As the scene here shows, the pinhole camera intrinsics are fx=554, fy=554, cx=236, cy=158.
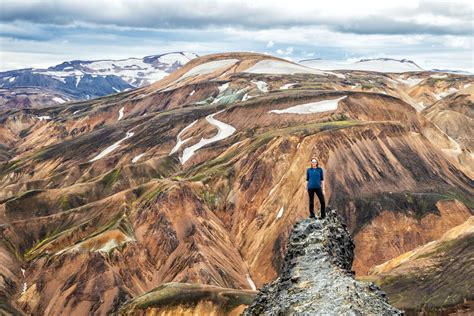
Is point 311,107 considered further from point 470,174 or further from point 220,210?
point 220,210

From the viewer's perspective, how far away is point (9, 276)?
8962cm

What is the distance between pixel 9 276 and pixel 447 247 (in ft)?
219

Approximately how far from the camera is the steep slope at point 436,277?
5841 centimetres

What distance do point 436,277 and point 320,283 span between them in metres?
50.5

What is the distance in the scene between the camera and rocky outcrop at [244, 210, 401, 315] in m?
17.4

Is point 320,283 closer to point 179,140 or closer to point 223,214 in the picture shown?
point 223,214

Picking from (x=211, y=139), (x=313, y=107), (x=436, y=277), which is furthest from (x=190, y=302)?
(x=313, y=107)

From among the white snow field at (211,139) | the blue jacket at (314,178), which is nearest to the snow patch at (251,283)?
the white snow field at (211,139)

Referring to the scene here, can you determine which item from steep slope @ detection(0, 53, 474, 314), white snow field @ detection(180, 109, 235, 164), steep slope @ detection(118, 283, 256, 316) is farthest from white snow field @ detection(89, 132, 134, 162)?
steep slope @ detection(118, 283, 256, 316)

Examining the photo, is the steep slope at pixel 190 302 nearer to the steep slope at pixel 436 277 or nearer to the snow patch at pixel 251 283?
the snow patch at pixel 251 283

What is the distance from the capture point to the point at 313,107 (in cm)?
14500

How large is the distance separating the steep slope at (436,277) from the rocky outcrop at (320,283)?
38160 mm

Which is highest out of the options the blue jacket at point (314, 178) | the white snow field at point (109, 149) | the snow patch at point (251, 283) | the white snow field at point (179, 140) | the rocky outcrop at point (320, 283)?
the blue jacket at point (314, 178)

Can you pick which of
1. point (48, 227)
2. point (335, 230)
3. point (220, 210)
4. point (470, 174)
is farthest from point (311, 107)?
point (335, 230)
